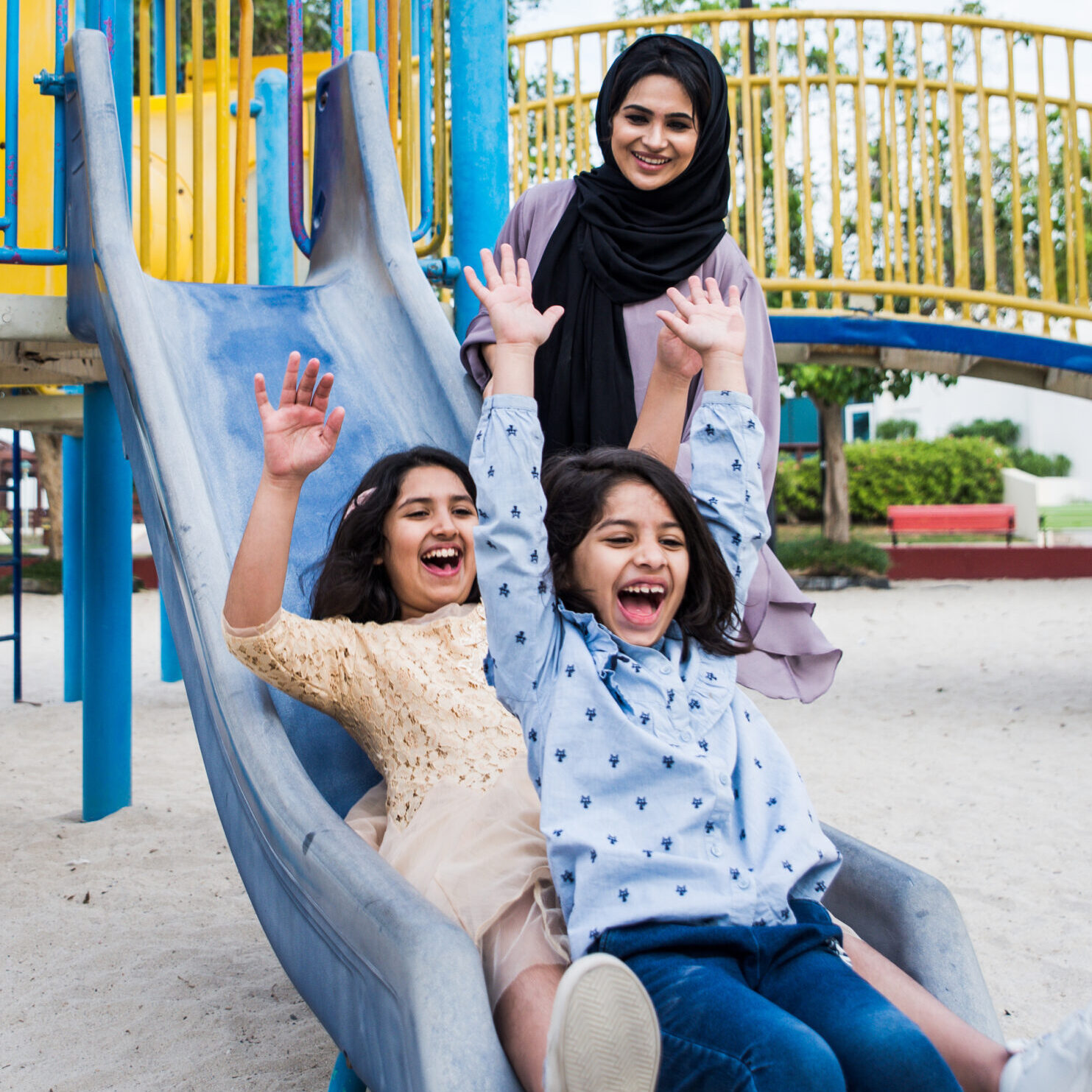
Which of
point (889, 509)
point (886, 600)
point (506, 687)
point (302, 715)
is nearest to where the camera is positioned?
point (506, 687)

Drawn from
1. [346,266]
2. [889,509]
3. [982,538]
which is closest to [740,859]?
[346,266]

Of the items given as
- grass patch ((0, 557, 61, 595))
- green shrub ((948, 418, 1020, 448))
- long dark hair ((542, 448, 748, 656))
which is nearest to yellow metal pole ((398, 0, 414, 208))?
long dark hair ((542, 448, 748, 656))

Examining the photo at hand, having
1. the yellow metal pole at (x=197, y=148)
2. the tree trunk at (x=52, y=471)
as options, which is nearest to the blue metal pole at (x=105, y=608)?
the yellow metal pole at (x=197, y=148)

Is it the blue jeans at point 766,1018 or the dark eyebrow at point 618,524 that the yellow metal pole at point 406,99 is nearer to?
the dark eyebrow at point 618,524

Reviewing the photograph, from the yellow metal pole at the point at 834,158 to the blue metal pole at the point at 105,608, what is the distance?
3.37 meters

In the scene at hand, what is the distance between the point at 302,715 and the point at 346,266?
67.6 inches

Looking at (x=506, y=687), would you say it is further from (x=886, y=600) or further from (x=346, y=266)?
(x=886, y=600)

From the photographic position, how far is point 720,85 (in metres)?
2.51

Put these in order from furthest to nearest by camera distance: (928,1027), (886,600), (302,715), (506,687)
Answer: (886,600)
(302,715)
(506,687)
(928,1027)

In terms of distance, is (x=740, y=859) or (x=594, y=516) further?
(x=594, y=516)

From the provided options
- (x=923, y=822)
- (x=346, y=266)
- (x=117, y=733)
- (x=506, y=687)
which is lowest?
(x=923, y=822)

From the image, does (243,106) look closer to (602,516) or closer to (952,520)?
(602,516)

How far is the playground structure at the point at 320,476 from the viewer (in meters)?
1.63

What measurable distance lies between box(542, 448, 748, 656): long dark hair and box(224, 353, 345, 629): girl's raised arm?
0.39m
